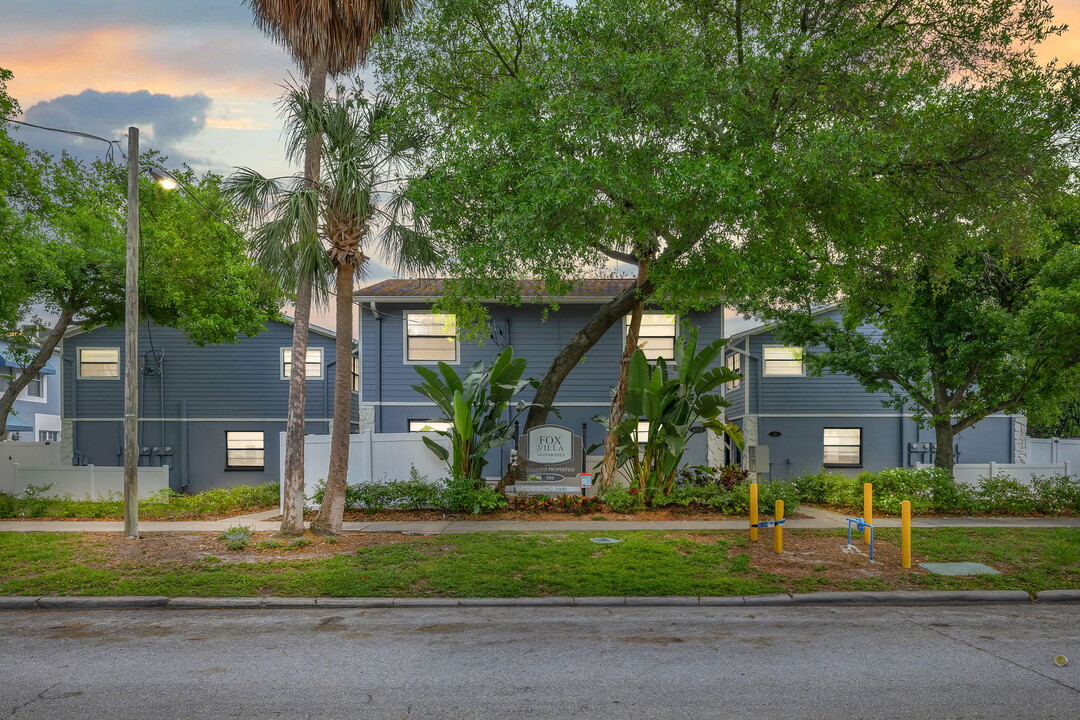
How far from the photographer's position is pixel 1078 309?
14328 millimetres

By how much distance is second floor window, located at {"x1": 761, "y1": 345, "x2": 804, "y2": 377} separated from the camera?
82.7 feet

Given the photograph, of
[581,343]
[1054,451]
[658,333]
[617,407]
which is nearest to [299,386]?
[581,343]

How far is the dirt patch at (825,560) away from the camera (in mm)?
10016

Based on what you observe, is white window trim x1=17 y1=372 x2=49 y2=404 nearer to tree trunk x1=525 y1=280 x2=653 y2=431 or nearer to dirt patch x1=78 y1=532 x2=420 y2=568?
dirt patch x1=78 y1=532 x2=420 y2=568

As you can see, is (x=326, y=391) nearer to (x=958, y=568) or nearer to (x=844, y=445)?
(x=844, y=445)

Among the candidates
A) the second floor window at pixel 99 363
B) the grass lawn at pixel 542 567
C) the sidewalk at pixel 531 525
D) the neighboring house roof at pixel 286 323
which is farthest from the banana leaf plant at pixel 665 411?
the second floor window at pixel 99 363

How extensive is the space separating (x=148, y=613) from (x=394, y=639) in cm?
326

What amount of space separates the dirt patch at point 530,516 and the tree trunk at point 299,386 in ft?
7.26

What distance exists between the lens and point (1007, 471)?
694 inches

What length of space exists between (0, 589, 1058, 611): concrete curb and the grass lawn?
18 cm

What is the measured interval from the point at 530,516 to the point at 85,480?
423 inches

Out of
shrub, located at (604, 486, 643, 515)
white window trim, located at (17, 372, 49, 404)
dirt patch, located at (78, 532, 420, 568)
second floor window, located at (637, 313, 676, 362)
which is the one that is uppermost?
second floor window, located at (637, 313, 676, 362)

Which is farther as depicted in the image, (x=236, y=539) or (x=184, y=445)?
(x=184, y=445)

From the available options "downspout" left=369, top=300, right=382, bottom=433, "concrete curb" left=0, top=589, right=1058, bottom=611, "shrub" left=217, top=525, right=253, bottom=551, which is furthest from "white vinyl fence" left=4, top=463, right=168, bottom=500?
"concrete curb" left=0, top=589, right=1058, bottom=611
